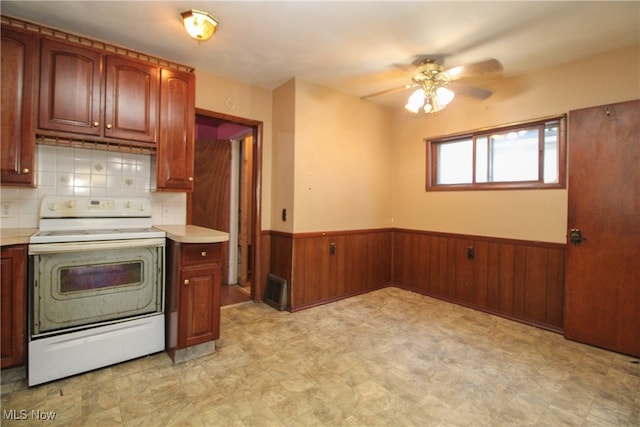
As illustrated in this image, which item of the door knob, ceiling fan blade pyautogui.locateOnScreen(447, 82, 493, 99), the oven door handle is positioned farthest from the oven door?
the door knob

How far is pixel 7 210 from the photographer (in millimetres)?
2266

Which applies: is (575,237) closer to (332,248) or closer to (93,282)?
(332,248)

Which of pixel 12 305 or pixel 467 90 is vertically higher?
pixel 467 90

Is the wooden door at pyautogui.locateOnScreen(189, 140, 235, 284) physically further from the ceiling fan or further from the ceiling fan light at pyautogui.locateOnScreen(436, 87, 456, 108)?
the ceiling fan light at pyautogui.locateOnScreen(436, 87, 456, 108)

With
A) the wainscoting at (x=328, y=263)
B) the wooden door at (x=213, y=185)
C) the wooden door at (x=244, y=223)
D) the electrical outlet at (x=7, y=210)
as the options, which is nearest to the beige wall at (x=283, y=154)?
the wainscoting at (x=328, y=263)

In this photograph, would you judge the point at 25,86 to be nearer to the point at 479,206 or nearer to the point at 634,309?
the point at 479,206

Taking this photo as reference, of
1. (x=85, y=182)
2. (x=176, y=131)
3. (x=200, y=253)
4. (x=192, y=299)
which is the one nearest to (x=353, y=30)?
(x=176, y=131)

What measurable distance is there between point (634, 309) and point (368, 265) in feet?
8.24

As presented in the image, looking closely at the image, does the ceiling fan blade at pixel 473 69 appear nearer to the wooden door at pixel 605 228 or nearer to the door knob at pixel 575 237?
the wooden door at pixel 605 228

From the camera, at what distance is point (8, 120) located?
2029mm

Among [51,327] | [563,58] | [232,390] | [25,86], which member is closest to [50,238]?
[51,327]

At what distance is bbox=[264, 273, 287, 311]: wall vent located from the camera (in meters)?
3.38

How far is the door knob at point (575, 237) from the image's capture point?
2693 millimetres

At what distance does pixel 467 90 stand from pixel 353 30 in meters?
1.35
